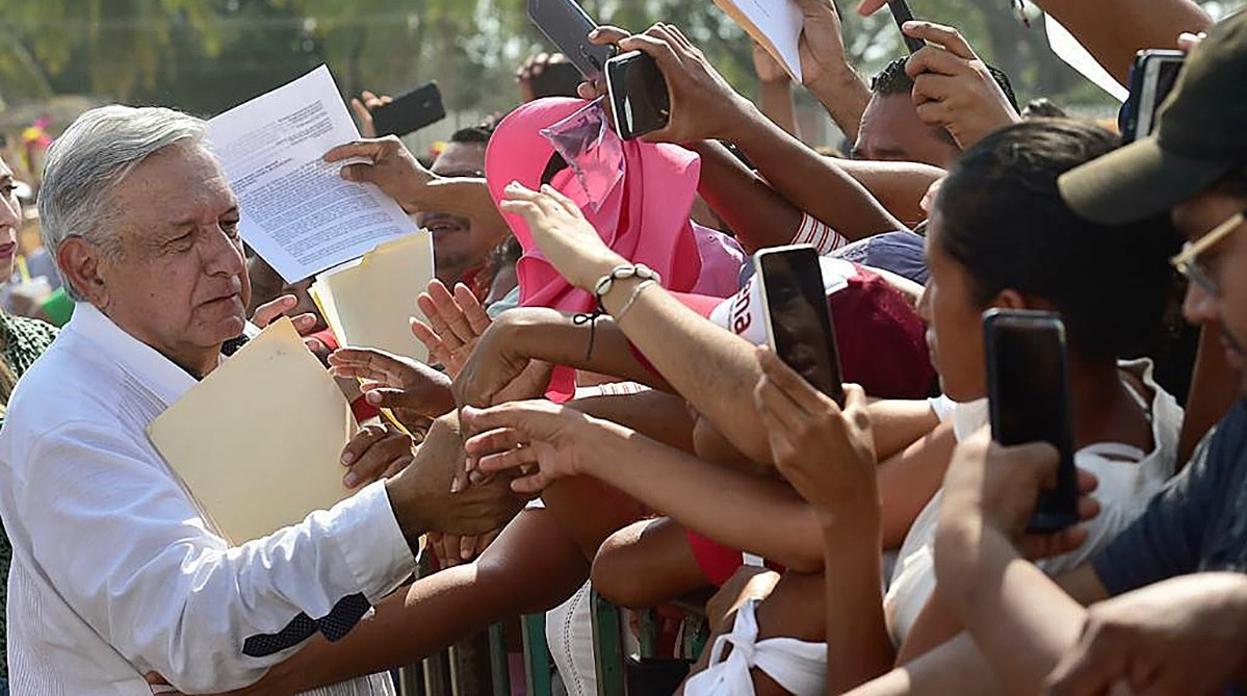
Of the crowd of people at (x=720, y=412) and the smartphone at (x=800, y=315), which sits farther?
the smartphone at (x=800, y=315)

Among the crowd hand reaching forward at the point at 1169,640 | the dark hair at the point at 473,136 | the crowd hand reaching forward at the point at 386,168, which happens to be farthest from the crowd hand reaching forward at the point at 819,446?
the dark hair at the point at 473,136

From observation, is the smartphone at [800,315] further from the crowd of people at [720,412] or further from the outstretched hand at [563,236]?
the outstretched hand at [563,236]

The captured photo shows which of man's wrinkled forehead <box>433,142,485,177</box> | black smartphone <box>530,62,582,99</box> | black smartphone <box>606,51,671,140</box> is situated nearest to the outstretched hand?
black smartphone <box>606,51,671,140</box>

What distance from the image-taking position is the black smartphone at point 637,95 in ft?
11.5

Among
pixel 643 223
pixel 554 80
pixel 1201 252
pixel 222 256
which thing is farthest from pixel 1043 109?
pixel 554 80

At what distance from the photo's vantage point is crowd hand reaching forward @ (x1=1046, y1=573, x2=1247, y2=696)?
1.87m

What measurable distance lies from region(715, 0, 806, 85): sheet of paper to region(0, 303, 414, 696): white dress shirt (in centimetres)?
117

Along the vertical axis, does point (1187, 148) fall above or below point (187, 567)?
above

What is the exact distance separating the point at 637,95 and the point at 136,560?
119cm

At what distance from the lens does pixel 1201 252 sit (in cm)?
206

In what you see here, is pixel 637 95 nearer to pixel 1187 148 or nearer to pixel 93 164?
pixel 93 164

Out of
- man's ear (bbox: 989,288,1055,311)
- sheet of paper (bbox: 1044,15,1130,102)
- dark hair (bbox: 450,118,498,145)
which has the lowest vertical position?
dark hair (bbox: 450,118,498,145)

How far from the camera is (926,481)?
260 cm

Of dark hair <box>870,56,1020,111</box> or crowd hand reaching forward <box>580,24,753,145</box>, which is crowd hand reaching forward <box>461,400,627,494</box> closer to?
crowd hand reaching forward <box>580,24,753,145</box>
